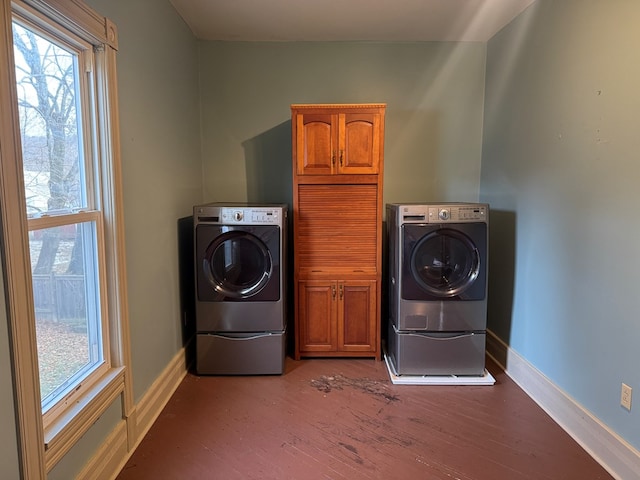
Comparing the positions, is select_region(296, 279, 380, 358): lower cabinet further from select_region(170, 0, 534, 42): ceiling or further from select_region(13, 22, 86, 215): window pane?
select_region(170, 0, 534, 42): ceiling

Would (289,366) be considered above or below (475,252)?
below

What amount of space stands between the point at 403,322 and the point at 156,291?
5.41 feet

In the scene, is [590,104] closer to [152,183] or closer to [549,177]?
[549,177]

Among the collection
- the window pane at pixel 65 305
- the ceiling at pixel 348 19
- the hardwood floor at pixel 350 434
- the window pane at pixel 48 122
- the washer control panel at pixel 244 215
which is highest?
the ceiling at pixel 348 19

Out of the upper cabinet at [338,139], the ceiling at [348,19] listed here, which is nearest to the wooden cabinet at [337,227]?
the upper cabinet at [338,139]

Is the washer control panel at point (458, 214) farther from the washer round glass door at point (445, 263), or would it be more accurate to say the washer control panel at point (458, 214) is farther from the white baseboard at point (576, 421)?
the white baseboard at point (576, 421)

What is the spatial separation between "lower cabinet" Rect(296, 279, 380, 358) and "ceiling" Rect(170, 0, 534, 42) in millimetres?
1926

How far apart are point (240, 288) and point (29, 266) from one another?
1604 mm

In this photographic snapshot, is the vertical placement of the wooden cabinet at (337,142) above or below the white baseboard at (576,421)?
above

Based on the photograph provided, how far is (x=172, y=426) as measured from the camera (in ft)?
7.42

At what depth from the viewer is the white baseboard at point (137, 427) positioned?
68.7 inches

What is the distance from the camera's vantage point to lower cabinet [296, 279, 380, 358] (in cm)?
304

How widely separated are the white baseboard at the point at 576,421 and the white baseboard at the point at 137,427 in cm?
234

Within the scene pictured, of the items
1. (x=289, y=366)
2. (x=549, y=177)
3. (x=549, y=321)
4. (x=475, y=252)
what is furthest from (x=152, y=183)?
(x=549, y=321)
